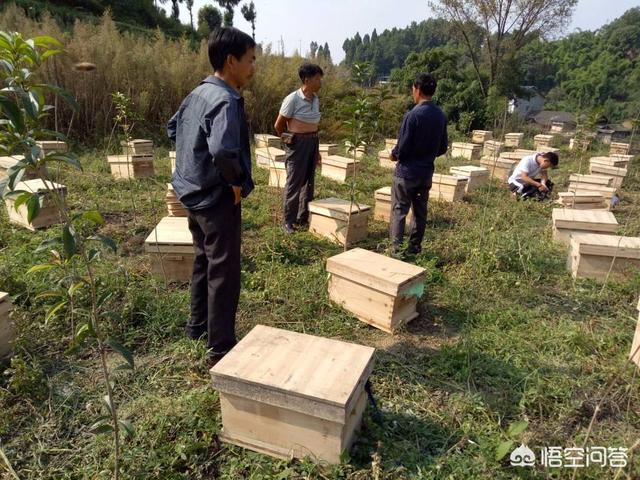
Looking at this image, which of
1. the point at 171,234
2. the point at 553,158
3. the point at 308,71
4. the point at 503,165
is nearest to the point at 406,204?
the point at 308,71

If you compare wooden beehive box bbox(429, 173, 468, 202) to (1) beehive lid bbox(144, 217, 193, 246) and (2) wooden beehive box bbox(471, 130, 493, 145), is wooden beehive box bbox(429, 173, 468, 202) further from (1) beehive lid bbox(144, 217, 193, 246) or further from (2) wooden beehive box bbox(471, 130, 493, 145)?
(2) wooden beehive box bbox(471, 130, 493, 145)

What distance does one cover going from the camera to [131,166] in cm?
724

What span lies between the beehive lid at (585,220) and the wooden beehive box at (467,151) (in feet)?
20.1

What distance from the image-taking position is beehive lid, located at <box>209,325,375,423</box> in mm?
2055

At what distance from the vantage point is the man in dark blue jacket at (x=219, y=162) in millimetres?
2461

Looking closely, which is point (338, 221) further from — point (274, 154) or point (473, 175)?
point (473, 175)

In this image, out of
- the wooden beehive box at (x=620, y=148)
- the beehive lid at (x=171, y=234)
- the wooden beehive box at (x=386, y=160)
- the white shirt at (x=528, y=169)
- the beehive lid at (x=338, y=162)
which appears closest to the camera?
the beehive lid at (x=171, y=234)

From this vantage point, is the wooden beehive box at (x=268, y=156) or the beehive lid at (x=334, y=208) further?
the wooden beehive box at (x=268, y=156)

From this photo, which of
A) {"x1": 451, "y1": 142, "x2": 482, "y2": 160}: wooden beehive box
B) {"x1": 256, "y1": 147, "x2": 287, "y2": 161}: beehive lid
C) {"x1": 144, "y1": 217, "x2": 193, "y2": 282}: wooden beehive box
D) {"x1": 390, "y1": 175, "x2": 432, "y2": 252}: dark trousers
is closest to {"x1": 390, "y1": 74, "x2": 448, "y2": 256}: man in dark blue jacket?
{"x1": 390, "y1": 175, "x2": 432, "y2": 252}: dark trousers

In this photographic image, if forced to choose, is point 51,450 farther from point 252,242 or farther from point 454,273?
point 454,273

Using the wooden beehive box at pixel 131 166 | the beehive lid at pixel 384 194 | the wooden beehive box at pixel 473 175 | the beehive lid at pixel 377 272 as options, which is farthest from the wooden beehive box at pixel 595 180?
the wooden beehive box at pixel 131 166

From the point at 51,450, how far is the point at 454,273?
3690mm

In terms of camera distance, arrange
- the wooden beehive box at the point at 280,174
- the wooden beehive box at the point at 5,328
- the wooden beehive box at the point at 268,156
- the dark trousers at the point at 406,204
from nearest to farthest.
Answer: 1. the wooden beehive box at the point at 5,328
2. the dark trousers at the point at 406,204
3. the wooden beehive box at the point at 280,174
4. the wooden beehive box at the point at 268,156

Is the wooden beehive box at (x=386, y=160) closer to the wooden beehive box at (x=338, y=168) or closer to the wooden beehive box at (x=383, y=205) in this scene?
the wooden beehive box at (x=338, y=168)
